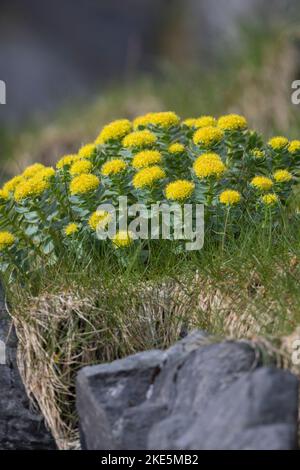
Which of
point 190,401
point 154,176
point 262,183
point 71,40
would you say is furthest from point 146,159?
point 71,40

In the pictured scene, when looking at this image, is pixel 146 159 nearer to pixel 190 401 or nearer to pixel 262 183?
pixel 262 183

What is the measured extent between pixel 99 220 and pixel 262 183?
0.63 metres

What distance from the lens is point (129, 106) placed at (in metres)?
7.25

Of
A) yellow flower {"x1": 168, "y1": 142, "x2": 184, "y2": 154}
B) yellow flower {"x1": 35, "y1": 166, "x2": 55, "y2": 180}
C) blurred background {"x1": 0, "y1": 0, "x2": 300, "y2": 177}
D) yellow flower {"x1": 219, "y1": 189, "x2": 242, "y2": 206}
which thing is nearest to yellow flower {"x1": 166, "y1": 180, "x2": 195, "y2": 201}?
yellow flower {"x1": 219, "y1": 189, "x2": 242, "y2": 206}

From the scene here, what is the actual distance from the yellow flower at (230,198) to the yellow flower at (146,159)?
0.28 meters

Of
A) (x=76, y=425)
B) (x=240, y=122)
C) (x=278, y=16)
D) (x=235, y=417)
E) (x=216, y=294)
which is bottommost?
(x=76, y=425)

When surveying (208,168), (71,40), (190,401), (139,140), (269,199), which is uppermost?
(71,40)

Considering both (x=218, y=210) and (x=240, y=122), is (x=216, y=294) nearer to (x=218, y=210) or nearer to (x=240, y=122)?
(x=218, y=210)

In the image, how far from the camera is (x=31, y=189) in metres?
3.12

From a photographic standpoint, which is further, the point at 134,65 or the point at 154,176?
the point at 134,65

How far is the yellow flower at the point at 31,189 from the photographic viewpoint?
10.2 feet

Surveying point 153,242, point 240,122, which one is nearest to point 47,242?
point 153,242

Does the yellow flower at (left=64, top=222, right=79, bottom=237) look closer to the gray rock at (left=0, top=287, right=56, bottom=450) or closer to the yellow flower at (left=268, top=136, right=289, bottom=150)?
the gray rock at (left=0, top=287, right=56, bottom=450)

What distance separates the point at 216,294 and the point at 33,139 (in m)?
4.88
